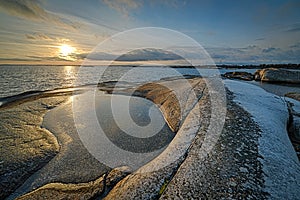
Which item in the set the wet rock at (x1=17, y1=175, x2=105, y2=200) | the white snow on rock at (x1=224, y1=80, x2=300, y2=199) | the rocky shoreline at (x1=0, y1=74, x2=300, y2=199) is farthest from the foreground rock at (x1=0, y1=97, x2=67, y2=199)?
the white snow on rock at (x1=224, y1=80, x2=300, y2=199)

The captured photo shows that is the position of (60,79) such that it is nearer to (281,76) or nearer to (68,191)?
(68,191)

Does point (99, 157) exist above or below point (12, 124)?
below

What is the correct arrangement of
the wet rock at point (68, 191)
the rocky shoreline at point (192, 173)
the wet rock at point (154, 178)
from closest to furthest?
the rocky shoreline at point (192, 173) → the wet rock at point (154, 178) → the wet rock at point (68, 191)

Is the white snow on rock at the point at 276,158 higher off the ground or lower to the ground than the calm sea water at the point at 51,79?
lower

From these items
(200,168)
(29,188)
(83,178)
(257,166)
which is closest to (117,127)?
(83,178)

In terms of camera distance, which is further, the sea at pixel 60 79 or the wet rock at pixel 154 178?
the sea at pixel 60 79

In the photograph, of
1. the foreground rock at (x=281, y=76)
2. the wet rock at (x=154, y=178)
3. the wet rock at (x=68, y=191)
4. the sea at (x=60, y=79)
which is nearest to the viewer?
the wet rock at (x=154, y=178)

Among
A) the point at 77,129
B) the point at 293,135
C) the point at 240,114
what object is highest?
the point at 240,114

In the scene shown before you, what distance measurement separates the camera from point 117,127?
791 cm

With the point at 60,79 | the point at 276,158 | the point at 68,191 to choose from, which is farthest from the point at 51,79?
the point at 276,158

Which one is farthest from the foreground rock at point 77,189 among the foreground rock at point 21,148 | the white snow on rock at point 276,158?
the white snow on rock at point 276,158

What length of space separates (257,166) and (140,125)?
579cm

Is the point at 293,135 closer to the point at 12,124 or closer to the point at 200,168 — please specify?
the point at 200,168

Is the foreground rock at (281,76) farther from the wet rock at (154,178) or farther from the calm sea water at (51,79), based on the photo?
the wet rock at (154,178)
